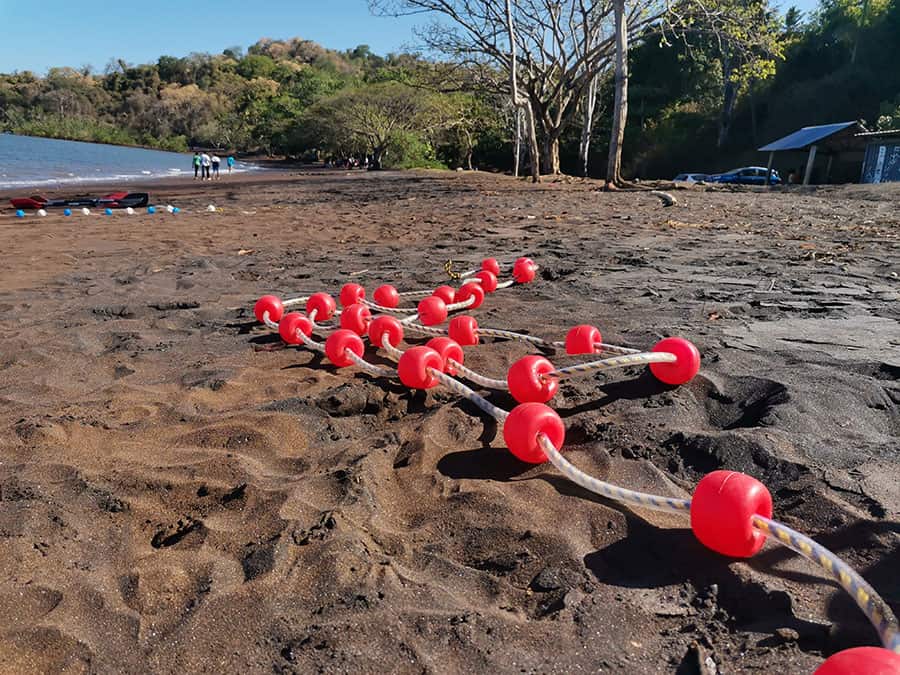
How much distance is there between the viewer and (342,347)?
11.3 feet

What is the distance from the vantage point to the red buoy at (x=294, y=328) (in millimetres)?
3881

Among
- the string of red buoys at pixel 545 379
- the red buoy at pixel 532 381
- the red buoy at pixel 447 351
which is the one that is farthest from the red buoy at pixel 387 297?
the red buoy at pixel 532 381

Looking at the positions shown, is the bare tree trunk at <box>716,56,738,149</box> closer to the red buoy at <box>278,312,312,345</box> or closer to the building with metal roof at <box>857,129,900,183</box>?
the building with metal roof at <box>857,129,900,183</box>

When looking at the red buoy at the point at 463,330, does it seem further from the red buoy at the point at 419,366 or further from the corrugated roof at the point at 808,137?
the corrugated roof at the point at 808,137

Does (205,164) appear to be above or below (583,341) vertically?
above

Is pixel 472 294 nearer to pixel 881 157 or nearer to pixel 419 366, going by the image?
pixel 419 366

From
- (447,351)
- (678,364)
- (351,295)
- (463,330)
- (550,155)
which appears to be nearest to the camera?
(678,364)

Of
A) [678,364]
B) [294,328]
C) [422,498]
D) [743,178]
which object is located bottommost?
[422,498]

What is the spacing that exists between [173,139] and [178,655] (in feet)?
339

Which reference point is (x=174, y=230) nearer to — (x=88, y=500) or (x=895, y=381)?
(x=88, y=500)

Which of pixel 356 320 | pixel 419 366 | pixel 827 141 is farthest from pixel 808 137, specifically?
pixel 419 366

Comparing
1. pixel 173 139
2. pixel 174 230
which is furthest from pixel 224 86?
pixel 174 230

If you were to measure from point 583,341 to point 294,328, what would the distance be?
185 centimetres

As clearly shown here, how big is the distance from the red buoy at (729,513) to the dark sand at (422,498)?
8 centimetres
